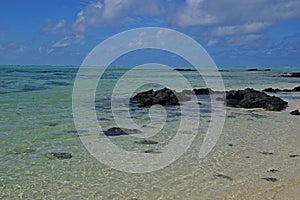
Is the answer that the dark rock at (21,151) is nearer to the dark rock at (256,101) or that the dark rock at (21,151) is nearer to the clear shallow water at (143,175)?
the clear shallow water at (143,175)

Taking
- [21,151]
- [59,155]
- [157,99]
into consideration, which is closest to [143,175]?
[59,155]

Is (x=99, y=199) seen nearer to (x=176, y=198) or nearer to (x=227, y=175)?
(x=176, y=198)

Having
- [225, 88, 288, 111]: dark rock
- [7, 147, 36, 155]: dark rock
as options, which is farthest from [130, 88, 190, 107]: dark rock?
[7, 147, 36, 155]: dark rock

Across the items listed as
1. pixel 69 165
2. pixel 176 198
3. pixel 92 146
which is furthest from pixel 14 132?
pixel 176 198

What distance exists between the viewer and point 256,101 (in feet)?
82.3

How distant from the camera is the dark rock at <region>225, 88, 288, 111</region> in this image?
23.9 m

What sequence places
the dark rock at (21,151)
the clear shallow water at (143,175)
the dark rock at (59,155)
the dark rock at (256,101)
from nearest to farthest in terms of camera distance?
the clear shallow water at (143,175) < the dark rock at (59,155) < the dark rock at (21,151) < the dark rock at (256,101)

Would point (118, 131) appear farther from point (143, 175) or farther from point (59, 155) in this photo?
point (143, 175)

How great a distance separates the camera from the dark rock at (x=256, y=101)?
78.4ft

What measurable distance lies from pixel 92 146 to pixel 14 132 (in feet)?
12.6

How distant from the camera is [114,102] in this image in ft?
86.6

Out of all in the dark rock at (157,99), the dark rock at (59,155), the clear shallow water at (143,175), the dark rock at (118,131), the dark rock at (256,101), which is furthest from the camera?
the dark rock at (157,99)

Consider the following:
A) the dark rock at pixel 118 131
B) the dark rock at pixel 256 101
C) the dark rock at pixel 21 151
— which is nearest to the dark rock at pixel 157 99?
the dark rock at pixel 256 101

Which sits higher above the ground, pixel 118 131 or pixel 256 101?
pixel 256 101
